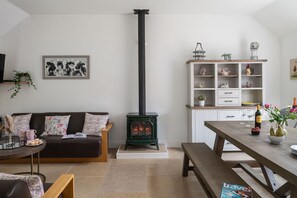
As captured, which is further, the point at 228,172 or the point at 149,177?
the point at 149,177

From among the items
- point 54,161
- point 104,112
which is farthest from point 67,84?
point 54,161

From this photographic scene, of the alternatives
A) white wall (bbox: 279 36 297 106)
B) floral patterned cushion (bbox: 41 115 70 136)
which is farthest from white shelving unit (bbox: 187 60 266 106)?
floral patterned cushion (bbox: 41 115 70 136)

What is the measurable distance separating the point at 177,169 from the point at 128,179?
2.77 feet

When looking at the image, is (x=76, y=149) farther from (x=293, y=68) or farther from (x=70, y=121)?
(x=293, y=68)

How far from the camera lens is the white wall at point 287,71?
455 centimetres

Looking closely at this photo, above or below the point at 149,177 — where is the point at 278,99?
above

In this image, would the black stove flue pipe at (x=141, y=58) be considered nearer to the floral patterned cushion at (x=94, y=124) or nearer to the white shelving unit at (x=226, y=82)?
the floral patterned cushion at (x=94, y=124)

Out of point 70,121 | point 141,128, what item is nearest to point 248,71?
point 141,128

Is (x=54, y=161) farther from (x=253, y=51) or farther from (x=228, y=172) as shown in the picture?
(x=253, y=51)

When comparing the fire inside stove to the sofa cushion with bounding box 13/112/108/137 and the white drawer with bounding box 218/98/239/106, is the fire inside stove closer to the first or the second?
the sofa cushion with bounding box 13/112/108/137

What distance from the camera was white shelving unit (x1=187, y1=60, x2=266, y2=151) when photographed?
180 inches

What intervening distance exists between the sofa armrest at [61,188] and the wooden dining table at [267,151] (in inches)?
63.5

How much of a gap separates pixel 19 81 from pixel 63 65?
938 millimetres

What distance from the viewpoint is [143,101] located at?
4.64m
